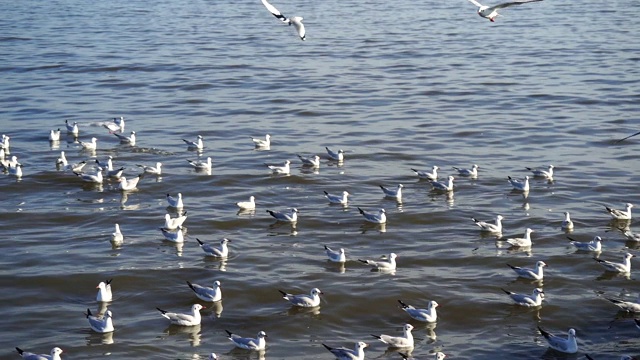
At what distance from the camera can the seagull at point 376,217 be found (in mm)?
24062

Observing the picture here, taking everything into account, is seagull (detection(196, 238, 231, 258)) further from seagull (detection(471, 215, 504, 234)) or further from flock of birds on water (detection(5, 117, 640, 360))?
seagull (detection(471, 215, 504, 234))

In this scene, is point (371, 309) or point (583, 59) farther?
point (583, 59)

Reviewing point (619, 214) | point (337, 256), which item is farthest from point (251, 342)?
point (619, 214)

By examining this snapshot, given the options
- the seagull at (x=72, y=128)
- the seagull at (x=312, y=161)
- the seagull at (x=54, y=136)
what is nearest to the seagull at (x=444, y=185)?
the seagull at (x=312, y=161)

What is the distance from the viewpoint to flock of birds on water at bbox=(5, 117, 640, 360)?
17.7 meters

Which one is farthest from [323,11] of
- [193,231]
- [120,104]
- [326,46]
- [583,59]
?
[193,231]

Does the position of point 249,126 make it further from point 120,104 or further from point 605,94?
point 605,94

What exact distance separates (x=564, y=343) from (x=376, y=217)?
24.1 ft

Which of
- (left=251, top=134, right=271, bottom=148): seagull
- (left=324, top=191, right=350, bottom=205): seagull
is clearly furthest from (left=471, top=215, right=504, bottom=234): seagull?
(left=251, top=134, right=271, bottom=148): seagull

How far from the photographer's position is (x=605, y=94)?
38.3 m

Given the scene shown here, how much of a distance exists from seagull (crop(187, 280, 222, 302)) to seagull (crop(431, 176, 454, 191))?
328 inches

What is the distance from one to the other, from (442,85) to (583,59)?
25.2 feet

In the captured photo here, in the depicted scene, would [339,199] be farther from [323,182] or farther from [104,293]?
[104,293]

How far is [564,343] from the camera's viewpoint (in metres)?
17.4
